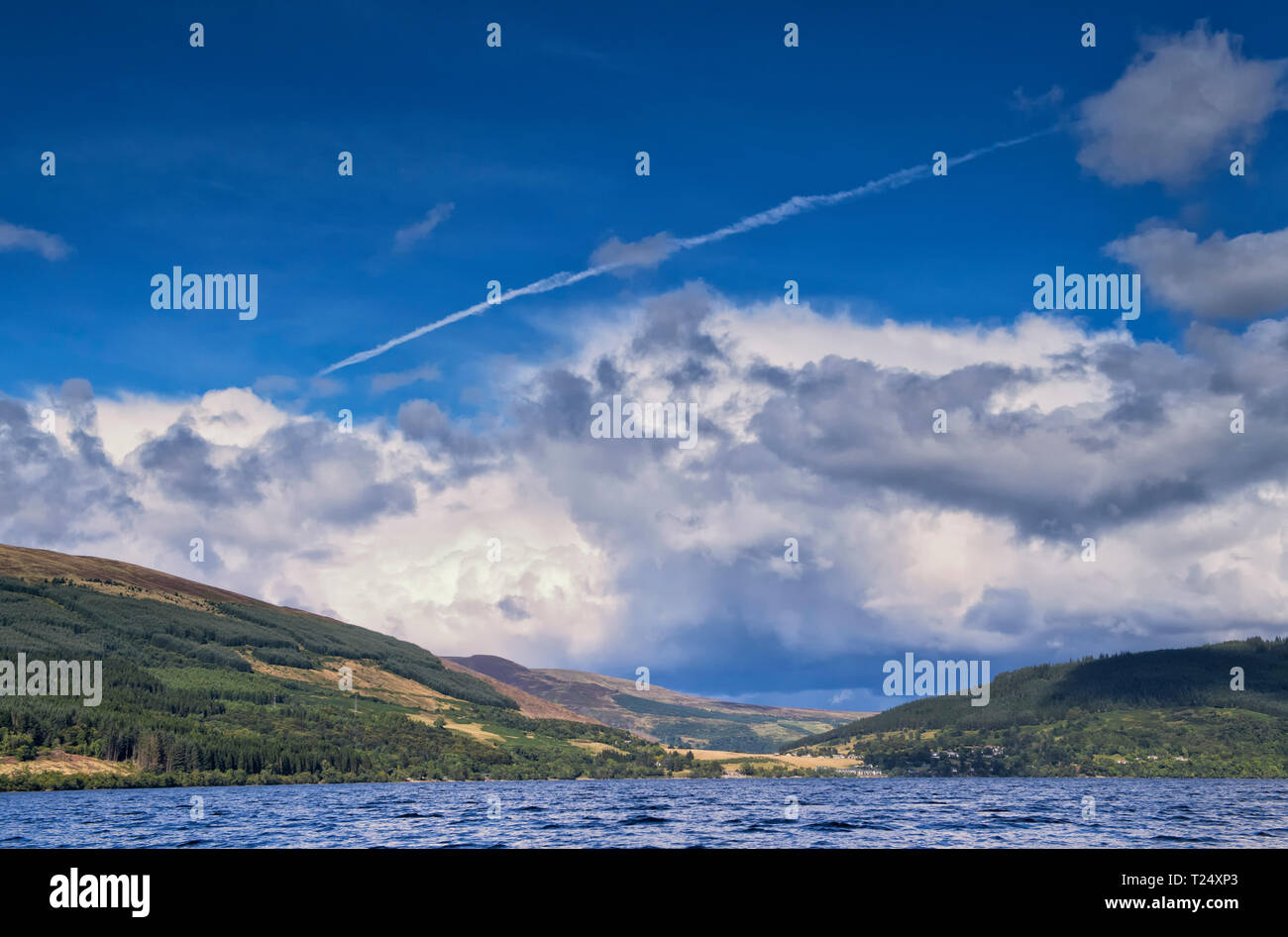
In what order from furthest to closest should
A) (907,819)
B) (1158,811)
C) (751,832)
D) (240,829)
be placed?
(1158,811) < (907,819) < (240,829) < (751,832)

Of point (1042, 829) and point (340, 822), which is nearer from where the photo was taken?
point (1042, 829)
